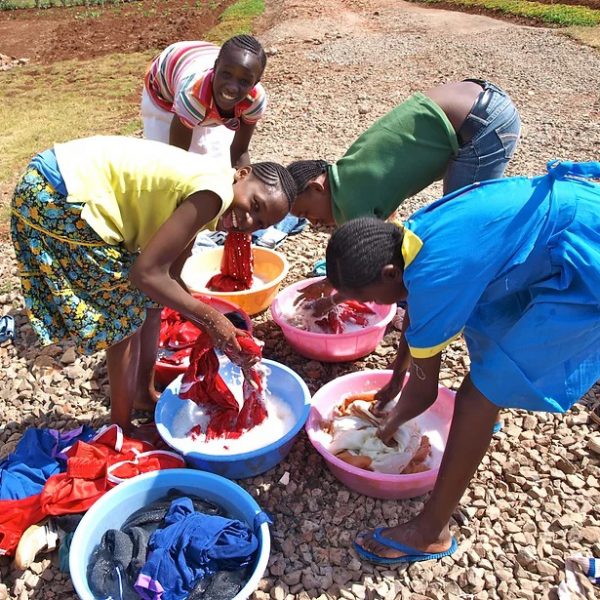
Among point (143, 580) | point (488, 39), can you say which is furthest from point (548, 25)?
point (143, 580)

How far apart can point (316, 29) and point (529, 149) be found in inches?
277

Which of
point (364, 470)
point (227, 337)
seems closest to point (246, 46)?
point (227, 337)

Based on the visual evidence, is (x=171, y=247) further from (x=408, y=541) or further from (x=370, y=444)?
(x=408, y=541)

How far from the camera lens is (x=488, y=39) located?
10.2 meters

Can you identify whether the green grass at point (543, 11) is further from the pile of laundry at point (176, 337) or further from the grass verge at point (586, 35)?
the pile of laundry at point (176, 337)

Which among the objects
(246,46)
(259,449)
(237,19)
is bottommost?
(237,19)

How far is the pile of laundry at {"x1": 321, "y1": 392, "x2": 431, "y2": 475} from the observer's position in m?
2.43

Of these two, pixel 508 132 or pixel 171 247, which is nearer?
pixel 171 247

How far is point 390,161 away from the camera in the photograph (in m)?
2.51

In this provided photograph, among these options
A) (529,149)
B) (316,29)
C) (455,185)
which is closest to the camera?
(455,185)

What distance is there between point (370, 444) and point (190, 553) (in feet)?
2.79

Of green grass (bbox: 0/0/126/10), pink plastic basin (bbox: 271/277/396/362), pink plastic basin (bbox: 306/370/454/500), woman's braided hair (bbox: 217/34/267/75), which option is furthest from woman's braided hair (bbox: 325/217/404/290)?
green grass (bbox: 0/0/126/10)

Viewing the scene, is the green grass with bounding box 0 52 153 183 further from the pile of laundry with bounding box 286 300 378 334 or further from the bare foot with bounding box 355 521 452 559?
the bare foot with bounding box 355 521 452 559

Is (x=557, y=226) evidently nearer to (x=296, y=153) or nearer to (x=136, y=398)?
(x=136, y=398)
